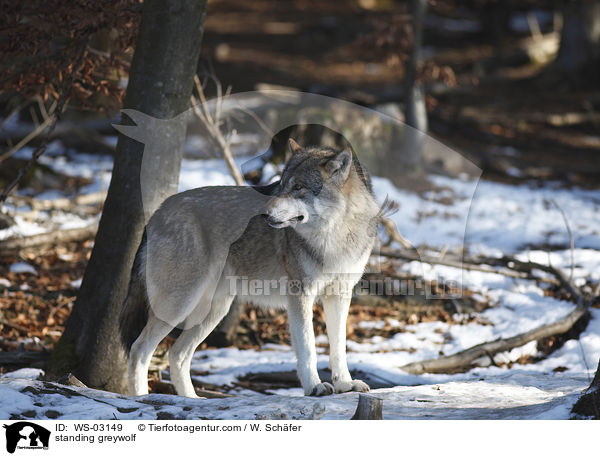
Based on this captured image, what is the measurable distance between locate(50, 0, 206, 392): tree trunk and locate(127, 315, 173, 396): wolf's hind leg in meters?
0.38

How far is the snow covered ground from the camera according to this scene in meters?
4.08

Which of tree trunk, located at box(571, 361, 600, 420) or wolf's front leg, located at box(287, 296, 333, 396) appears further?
wolf's front leg, located at box(287, 296, 333, 396)

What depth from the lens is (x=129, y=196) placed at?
531 centimetres

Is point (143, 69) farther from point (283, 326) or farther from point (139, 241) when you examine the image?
point (283, 326)

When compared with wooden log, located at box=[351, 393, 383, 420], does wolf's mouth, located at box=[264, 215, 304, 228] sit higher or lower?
higher

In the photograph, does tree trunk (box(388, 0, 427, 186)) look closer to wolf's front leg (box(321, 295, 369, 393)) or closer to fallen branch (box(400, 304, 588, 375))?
fallen branch (box(400, 304, 588, 375))

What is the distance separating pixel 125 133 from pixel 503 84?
16183 mm

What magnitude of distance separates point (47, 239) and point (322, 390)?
463 cm

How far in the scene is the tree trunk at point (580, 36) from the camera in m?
17.4

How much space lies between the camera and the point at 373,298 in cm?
760

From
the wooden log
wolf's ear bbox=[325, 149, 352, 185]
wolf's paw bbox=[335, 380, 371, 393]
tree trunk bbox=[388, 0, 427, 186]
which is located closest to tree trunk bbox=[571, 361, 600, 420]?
the wooden log

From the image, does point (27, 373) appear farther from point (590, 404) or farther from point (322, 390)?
point (590, 404)
